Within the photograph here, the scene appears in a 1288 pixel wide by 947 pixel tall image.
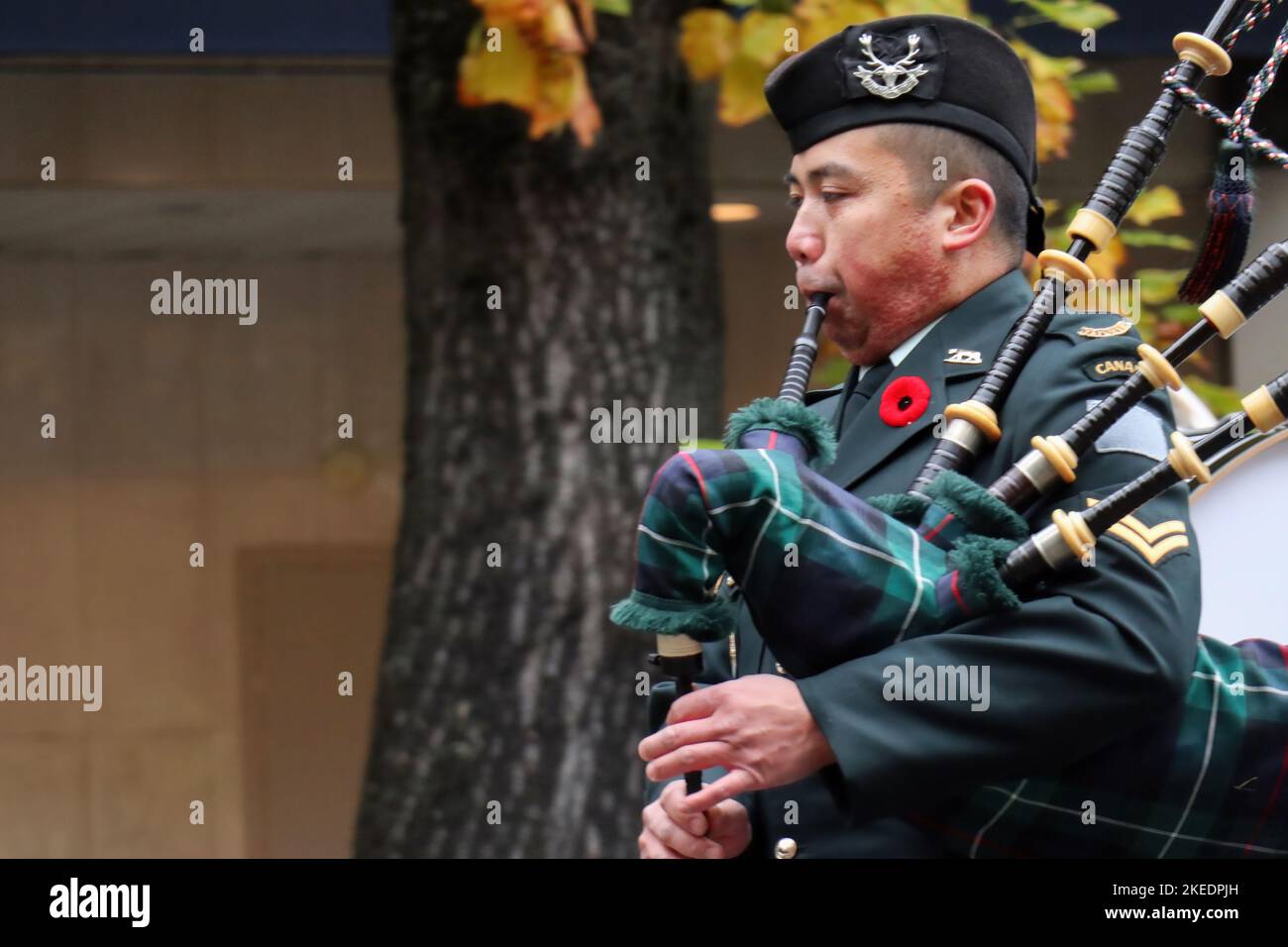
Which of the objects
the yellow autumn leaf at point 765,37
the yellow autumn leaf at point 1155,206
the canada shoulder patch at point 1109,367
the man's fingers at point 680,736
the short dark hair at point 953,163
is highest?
the yellow autumn leaf at point 765,37

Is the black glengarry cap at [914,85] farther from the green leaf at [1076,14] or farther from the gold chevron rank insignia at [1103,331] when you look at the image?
the green leaf at [1076,14]

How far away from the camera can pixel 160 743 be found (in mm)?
8234

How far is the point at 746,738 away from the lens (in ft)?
7.50

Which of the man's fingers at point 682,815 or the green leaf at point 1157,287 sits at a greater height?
the green leaf at point 1157,287

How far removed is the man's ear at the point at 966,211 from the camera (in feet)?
8.79

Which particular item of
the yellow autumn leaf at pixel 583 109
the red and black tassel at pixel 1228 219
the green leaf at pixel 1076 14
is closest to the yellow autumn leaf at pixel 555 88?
the yellow autumn leaf at pixel 583 109

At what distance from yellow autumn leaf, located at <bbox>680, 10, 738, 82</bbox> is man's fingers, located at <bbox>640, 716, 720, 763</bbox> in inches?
94.4

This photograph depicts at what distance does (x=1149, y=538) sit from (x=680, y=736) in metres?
0.66

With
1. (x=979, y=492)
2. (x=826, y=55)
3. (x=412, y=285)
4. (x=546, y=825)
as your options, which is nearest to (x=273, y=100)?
(x=412, y=285)

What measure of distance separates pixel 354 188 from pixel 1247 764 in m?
5.82

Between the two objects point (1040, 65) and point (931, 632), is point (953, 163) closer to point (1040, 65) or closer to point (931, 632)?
point (931, 632)
